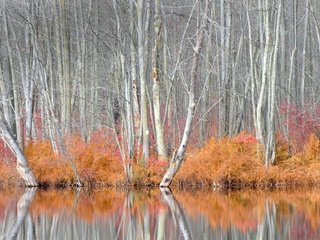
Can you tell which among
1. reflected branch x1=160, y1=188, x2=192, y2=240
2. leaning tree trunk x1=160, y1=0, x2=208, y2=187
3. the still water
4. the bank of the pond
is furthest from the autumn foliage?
the still water

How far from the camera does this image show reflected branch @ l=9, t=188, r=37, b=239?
11.3 m

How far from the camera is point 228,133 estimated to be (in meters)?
25.3

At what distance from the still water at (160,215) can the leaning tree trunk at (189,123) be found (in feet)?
2.59

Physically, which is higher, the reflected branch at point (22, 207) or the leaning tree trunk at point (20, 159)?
the leaning tree trunk at point (20, 159)

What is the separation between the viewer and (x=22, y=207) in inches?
590

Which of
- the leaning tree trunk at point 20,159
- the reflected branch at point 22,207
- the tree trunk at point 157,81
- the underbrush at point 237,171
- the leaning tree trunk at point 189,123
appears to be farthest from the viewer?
the tree trunk at point 157,81

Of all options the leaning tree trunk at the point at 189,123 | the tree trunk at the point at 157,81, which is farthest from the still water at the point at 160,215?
the tree trunk at the point at 157,81

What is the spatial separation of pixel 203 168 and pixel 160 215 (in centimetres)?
722

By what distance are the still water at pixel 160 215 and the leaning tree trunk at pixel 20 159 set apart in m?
2.11

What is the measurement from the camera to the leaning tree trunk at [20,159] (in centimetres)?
2041

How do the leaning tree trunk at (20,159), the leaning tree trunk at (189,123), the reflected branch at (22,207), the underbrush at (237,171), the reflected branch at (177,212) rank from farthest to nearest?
the leaning tree trunk at (20,159) → the underbrush at (237,171) → the leaning tree trunk at (189,123) → the reflected branch at (22,207) → the reflected branch at (177,212)

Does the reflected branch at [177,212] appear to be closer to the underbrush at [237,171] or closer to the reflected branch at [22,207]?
the underbrush at [237,171]

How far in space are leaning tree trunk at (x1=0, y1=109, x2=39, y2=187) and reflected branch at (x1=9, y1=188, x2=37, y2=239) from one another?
0.70m

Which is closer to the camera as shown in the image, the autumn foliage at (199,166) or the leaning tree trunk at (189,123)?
the leaning tree trunk at (189,123)
